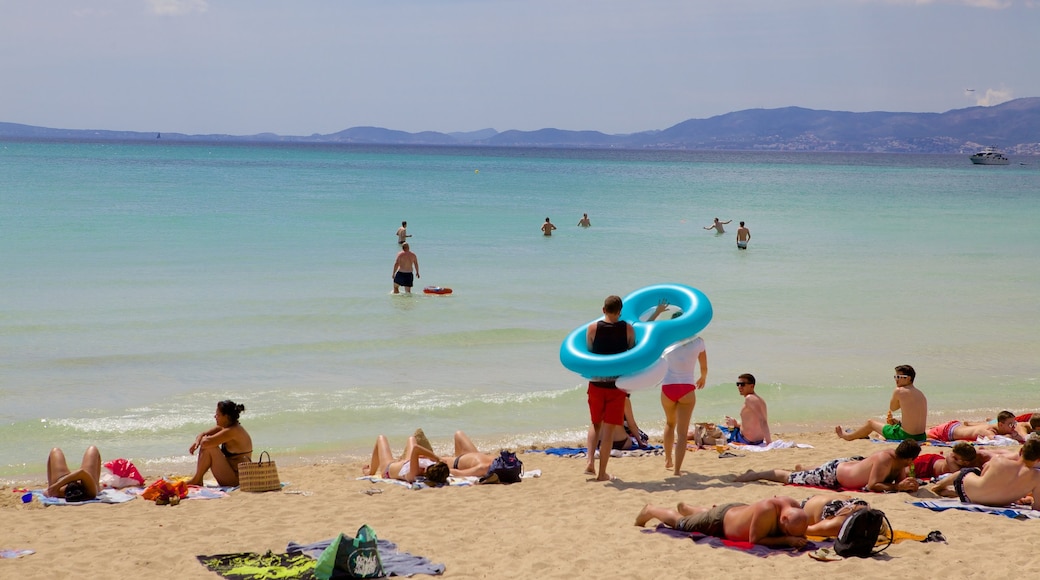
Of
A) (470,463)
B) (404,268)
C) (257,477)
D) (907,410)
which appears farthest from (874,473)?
(404,268)

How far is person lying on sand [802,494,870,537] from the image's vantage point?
19.7 ft

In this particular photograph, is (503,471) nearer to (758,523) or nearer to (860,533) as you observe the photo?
(758,523)

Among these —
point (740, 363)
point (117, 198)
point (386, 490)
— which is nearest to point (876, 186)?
point (117, 198)

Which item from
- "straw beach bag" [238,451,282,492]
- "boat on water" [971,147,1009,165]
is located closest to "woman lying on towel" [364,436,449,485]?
"straw beach bag" [238,451,282,492]

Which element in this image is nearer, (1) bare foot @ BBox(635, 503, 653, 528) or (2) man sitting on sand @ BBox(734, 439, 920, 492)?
(1) bare foot @ BBox(635, 503, 653, 528)

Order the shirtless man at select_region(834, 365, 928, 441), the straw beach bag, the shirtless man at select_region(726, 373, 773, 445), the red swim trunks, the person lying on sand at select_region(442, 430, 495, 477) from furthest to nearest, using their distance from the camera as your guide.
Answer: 1. the shirtless man at select_region(726, 373, 773, 445)
2. the shirtless man at select_region(834, 365, 928, 441)
3. the person lying on sand at select_region(442, 430, 495, 477)
4. the red swim trunks
5. the straw beach bag

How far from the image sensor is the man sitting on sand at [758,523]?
5.94 meters

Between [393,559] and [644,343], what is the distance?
266 centimetres

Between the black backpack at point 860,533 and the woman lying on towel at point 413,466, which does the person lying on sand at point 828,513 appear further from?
the woman lying on towel at point 413,466

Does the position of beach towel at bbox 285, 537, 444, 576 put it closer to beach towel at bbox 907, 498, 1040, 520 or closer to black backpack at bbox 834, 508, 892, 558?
black backpack at bbox 834, 508, 892, 558

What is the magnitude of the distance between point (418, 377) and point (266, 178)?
47482mm

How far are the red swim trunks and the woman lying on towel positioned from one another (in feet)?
4.00

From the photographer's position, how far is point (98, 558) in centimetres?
586

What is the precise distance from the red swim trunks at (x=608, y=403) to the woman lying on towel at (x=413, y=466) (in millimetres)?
1221
